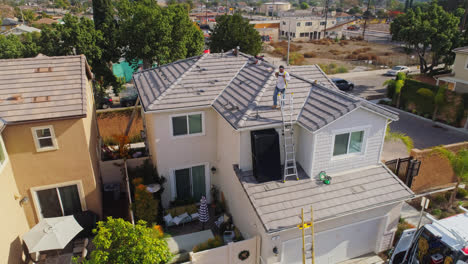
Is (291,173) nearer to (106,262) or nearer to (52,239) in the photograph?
(106,262)

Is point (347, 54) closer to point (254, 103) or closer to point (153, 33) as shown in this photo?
point (153, 33)

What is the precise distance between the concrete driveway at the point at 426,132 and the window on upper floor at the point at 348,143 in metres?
12.8

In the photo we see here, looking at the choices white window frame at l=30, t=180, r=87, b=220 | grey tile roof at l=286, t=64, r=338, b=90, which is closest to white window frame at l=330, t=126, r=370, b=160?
grey tile roof at l=286, t=64, r=338, b=90

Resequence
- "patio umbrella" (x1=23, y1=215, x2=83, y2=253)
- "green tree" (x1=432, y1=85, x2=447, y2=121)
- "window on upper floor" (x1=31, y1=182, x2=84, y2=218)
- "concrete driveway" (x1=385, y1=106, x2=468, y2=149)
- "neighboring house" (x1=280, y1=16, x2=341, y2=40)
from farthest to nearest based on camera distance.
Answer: "neighboring house" (x1=280, y1=16, x2=341, y2=40)
"green tree" (x1=432, y1=85, x2=447, y2=121)
"concrete driveway" (x1=385, y1=106, x2=468, y2=149)
"window on upper floor" (x1=31, y1=182, x2=84, y2=218)
"patio umbrella" (x1=23, y1=215, x2=83, y2=253)

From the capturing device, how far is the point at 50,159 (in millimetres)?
13008

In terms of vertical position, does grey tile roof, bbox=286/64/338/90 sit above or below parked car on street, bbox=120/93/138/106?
above

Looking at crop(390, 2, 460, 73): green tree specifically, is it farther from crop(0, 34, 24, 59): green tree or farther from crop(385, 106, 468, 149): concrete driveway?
crop(0, 34, 24, 59): green tree

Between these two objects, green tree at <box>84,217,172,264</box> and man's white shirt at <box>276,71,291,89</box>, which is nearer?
green tree at <box>84,217,172,264</box>

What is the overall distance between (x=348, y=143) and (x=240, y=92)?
200 inches

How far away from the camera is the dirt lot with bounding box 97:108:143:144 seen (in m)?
23.1

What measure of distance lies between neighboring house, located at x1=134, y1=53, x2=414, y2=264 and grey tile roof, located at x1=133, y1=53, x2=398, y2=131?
47mm

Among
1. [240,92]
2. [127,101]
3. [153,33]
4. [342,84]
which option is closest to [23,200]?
[240,92]

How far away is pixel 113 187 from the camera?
651 inches

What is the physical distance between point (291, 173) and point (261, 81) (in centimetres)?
445
